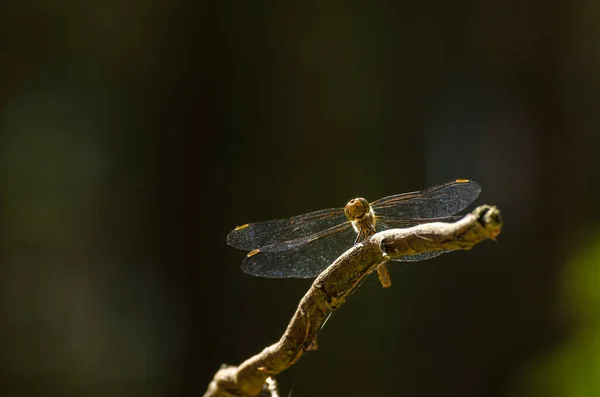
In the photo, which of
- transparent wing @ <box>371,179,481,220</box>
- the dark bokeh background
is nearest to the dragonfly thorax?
transparent wing @ <box>371,179,481,220</box>

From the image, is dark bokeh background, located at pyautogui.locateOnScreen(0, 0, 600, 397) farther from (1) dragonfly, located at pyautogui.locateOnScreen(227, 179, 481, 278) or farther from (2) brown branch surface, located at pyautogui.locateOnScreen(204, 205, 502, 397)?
(2) brown branch surface, located at pyautogui.locateOnScreen(204, 205, 502, 397)

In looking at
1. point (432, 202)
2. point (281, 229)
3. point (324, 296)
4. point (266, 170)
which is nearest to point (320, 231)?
point (281, 229)

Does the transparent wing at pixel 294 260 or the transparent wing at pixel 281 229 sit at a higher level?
the transparent wing at pixel 281 229

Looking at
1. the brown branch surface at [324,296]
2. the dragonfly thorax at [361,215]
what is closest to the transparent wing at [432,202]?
the dragonfly thorax at [361,215]

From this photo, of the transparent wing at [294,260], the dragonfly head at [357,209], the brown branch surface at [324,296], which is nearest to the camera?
the brown branch surface at [324,296]

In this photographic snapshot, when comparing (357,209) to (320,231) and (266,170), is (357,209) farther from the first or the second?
(266,170)

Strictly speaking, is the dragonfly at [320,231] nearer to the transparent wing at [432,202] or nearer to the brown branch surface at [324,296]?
the transparent wing at [432,202]

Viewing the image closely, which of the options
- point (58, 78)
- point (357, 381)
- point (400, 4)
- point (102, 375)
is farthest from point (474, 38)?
point (102, 375)
